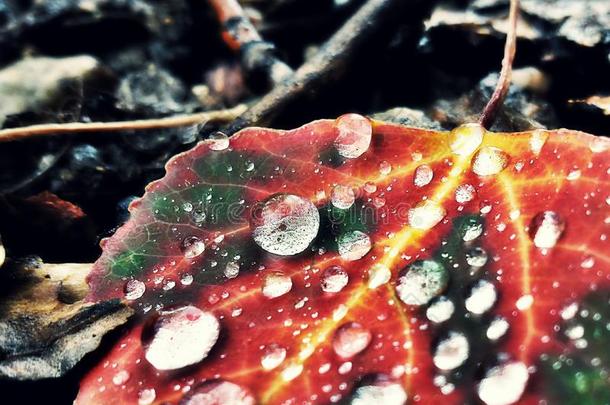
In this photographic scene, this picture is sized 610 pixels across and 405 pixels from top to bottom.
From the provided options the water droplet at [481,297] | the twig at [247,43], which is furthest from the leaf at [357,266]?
the twig at [247,43]

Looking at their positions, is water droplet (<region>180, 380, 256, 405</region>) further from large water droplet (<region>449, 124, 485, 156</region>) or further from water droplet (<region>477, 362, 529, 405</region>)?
large water droplet (<region>449, 124, 485, 156</region>)

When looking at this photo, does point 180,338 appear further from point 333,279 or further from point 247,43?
point 247,43

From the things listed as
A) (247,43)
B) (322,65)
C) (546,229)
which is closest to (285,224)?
(546,229)

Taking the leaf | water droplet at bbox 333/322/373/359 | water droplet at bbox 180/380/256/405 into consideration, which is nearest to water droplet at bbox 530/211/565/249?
the leaf

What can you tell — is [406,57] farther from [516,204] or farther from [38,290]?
[38,290]

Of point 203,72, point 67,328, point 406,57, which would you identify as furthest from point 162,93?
point 67,328

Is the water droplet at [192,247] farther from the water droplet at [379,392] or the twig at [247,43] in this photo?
the twig at [247,43]
